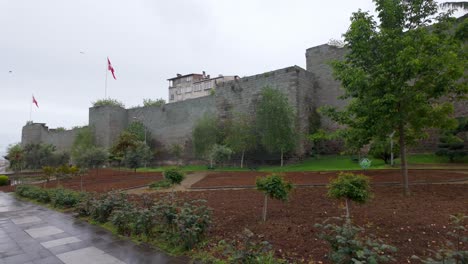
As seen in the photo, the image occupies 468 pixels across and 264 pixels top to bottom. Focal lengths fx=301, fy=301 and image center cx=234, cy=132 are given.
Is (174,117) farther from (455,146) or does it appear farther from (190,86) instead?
(190,86)

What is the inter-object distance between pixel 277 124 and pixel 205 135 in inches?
300

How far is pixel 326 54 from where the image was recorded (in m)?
22.9

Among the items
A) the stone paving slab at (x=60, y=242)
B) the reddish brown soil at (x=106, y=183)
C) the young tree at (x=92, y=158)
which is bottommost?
the stone paving slab at (x=60, y=242)

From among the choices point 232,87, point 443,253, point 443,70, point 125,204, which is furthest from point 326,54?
point 443,253

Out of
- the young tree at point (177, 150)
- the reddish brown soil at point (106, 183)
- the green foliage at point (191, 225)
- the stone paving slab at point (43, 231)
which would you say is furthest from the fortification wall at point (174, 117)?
the green foliage at point (191, 225)

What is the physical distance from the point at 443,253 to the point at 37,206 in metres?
11.0

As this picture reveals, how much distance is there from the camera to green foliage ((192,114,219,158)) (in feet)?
82.8

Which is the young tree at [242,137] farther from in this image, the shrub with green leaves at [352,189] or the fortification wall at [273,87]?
the shrub with green leaves at [352,189]

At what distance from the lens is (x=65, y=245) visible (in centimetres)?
506

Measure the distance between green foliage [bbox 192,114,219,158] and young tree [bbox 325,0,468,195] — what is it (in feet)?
58.4

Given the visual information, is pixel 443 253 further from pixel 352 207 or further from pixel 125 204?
pixel 125 204

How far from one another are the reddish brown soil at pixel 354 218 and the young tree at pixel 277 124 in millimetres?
11916

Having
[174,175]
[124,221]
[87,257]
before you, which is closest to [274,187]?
[124,221]

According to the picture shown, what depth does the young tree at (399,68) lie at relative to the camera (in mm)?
6852
